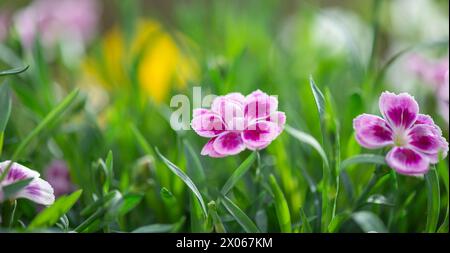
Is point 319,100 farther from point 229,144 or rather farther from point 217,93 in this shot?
point 217,93

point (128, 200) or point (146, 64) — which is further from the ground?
point (146, 64)

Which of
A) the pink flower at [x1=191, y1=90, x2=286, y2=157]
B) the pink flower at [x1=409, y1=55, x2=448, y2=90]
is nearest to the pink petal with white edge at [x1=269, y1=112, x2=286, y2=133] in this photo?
the pink flower at [x1=191, y1=90, x2=286, y2=157]

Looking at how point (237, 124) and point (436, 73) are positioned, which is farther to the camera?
point (436, 73)

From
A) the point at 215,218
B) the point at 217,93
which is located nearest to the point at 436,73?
the point at 217,93

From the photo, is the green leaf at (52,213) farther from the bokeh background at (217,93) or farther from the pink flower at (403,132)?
the pink flower at (403,132)

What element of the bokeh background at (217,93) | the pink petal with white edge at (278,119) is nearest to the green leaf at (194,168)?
the bokeh background at (217,93)

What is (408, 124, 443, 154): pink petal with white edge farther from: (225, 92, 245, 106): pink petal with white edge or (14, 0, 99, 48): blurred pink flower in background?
(14, 0, 99, 48): blurred pink flower in background
